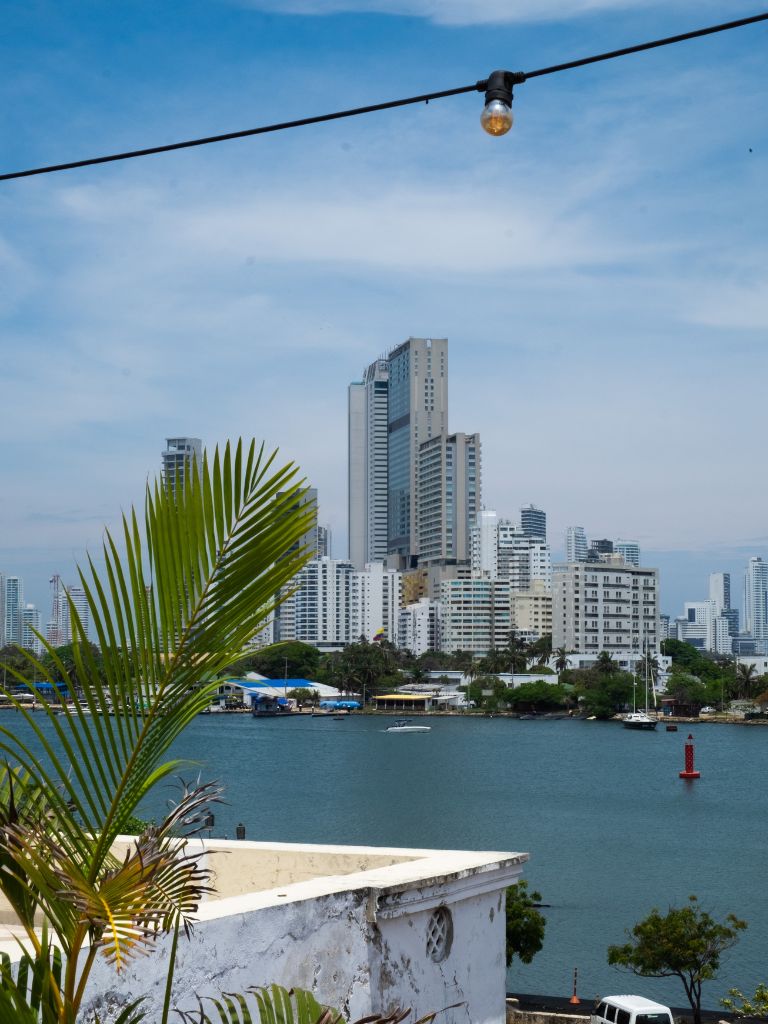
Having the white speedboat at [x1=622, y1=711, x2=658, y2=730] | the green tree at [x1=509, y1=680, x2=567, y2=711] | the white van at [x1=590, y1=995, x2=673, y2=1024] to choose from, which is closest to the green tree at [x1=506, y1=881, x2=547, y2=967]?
the white van at [x1=590, y1=995, x2=673, y2=1024]

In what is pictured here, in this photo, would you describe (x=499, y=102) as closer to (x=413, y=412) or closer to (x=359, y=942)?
(x=359, y=942)

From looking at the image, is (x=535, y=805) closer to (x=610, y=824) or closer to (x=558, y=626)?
(x=610, y=824)

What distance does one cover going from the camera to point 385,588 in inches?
6304

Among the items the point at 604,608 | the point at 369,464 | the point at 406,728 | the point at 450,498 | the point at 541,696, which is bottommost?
the point at 406,728

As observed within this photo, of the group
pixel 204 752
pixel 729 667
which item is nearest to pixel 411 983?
pixel 204 752

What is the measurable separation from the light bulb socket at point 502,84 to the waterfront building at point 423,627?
136 metres

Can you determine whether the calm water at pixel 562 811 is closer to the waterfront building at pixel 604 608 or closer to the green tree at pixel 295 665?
the green tree at pixel 295 665

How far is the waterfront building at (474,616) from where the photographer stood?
13650 centimetres

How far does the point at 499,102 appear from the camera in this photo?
3072 mm

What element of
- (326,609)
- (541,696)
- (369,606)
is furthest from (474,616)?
(541,696)

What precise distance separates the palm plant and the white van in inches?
539

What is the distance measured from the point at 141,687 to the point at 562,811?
149 ft

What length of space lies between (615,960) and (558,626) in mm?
117669

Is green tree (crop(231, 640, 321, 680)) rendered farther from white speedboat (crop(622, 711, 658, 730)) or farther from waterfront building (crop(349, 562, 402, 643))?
waterfront building (crop(349, 562, 402, 643))
